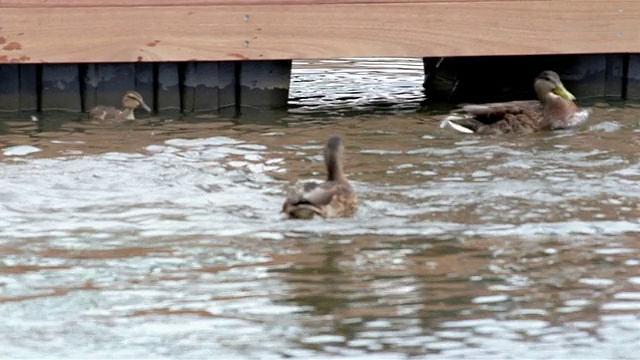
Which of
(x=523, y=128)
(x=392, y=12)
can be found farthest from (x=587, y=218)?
(x=392, y=12)

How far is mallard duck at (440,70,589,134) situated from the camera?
1155 cm

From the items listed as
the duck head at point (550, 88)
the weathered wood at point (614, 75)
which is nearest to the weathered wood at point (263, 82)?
the duck head at point (550, 88)

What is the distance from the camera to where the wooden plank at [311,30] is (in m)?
12.1

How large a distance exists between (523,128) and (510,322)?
18.1 feet

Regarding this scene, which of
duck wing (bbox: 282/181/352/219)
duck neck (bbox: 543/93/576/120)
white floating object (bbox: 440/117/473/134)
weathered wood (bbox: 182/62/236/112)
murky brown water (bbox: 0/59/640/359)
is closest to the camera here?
murky brown water (bbox: 0/59/640/359)

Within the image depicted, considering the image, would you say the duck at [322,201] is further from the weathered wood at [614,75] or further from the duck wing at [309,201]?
the weathered wood at [614,75]

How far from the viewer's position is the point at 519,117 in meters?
11.7

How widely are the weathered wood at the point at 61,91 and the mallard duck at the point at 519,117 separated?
10.5ft

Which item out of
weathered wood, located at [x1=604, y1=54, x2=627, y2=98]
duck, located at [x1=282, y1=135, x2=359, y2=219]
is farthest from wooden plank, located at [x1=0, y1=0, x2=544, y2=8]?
duck, located at [x1=282, y1=135, x2=359, y2=219]

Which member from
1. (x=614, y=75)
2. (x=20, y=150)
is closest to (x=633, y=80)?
(x=614, y=75)

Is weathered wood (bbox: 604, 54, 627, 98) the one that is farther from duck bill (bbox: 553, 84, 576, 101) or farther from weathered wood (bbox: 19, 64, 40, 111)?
weathered wood (bbox: 19, 64, 40, 111)

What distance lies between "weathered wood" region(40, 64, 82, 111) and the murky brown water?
880mm

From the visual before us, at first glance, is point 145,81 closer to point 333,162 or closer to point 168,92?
point 168,92

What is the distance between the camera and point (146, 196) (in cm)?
891
